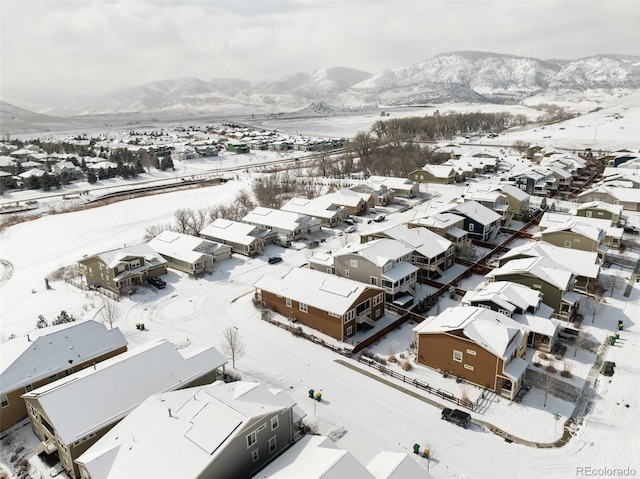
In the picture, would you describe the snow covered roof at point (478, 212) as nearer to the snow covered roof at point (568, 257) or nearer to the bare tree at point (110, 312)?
the snow covered roof at point (568, 257)

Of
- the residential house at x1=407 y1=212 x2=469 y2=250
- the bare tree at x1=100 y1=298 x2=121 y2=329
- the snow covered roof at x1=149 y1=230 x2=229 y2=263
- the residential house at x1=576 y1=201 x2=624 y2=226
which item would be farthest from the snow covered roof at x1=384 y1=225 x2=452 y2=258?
the bare tree at x1=100 y1=298 x2=121 y2=329

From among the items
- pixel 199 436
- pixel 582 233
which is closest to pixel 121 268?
pixel 199 436

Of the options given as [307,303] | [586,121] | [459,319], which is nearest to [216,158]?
[307,303]

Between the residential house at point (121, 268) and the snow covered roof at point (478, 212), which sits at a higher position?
the snow covered roof at point (478, 212)

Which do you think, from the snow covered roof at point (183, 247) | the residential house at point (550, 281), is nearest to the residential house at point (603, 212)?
the residential house at point (550, 281)

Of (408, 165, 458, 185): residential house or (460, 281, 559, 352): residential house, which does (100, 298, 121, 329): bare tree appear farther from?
(408, 165, 458, 185): residential house

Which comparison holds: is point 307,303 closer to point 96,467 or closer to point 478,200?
point 96,467

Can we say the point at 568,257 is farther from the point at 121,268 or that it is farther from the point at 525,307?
the point at 121,268
